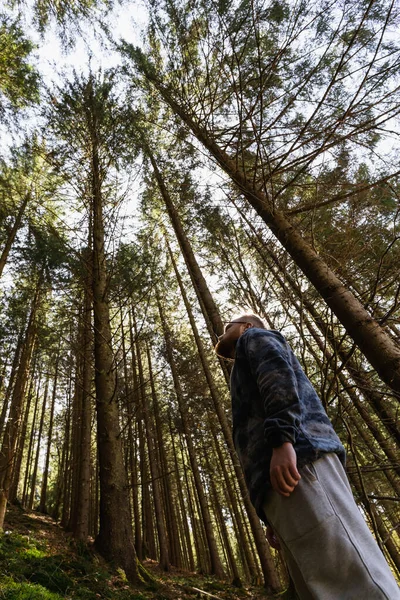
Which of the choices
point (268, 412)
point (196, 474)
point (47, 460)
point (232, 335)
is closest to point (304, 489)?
point (268, 412)

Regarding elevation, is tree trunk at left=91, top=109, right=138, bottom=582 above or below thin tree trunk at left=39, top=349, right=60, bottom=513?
below

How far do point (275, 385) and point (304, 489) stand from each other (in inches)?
14.6

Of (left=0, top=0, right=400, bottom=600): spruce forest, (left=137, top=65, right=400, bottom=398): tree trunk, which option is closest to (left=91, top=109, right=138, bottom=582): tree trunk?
(left=0, top=0, right=400, bottom=600): spruce forest

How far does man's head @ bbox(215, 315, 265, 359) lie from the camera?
1865 mm

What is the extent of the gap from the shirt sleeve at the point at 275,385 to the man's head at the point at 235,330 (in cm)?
25

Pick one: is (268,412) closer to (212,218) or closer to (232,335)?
(232,335)

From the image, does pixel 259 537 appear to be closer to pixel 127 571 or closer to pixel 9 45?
pixel 127 571

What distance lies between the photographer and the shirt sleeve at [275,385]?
3.98 ft

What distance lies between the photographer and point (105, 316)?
586 centimetres

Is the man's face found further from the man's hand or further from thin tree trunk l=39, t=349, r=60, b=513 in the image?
thin tree trunk l=39, t=349, r=60, b=513

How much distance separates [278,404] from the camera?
129 centimetres

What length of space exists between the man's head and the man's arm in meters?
0.31

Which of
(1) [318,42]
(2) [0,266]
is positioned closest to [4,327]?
(2) [0,266]

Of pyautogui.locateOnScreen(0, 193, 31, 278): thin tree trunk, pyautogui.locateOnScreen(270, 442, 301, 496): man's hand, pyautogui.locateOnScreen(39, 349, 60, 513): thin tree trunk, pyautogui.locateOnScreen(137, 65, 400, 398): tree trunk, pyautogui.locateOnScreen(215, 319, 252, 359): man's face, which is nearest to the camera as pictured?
pyautogui.locateOnScreen(270, 442, 301, 496): man's hand
